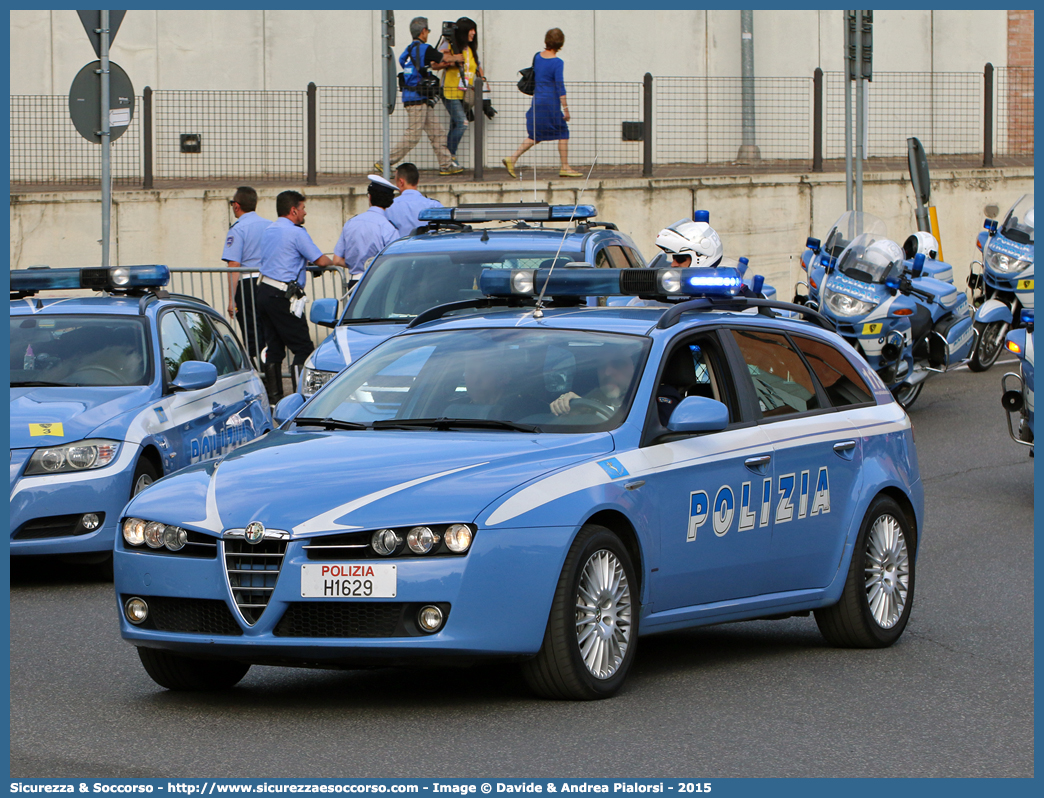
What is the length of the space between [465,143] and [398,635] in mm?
18976

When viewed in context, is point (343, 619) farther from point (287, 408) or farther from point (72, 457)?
point (72, 457)

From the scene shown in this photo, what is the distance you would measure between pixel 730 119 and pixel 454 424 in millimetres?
18991

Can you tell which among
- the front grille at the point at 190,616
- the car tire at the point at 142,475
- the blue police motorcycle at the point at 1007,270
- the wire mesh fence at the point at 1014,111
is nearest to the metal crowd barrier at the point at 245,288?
the car tire at the point at 142,475

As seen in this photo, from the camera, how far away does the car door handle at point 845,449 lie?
786 centimetres

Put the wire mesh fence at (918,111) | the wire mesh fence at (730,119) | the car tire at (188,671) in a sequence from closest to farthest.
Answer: the car tire at (188,671) → the wire mesh fence at (730,119) → the wire mesh fence at (918,111)

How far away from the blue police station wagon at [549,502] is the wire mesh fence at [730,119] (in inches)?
650

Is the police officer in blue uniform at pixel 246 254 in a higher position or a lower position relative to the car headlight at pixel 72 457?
higher

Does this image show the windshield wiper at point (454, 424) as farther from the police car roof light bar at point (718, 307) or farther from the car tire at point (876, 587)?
the car tire at point (876, 587)

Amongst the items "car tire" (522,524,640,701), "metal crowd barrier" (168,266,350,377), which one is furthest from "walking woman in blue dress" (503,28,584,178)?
"car tire" (522,524,640,701)

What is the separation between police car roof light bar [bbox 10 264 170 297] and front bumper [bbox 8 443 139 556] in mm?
2157

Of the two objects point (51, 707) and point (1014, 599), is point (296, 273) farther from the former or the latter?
point (51, 707)

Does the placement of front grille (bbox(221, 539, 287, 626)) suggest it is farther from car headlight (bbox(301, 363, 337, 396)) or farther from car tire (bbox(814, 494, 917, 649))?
car headlight (bbox(301, 363, 337, 396))

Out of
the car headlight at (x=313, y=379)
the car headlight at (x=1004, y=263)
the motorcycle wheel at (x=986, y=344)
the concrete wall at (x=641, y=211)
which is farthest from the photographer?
the concrete wall at (x=641, y=211)

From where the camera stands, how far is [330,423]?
7262mm
